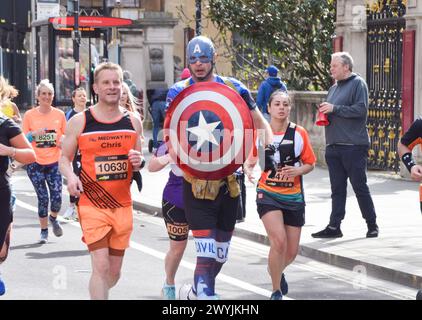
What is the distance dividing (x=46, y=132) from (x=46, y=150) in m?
0.23

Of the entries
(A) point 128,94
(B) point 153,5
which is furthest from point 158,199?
(B) point 153,5

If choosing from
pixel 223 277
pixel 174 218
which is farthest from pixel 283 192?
pixel 223 277

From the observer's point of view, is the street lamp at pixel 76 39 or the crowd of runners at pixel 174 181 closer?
the crowd of runners at pixel 174 181

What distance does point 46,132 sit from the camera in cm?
1384

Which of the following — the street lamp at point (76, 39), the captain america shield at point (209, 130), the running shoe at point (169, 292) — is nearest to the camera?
the captain america shield at point (209, 130)

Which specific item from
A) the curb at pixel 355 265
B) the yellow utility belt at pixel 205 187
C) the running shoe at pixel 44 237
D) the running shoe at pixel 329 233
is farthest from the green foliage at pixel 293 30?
the yellow utility belt at pixel 205 187

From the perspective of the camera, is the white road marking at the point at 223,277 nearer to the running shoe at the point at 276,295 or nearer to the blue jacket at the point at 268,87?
the running shoe at the point at 276,295

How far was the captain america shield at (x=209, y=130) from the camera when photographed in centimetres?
837

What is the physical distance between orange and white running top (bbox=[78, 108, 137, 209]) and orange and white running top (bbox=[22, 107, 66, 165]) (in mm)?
5459

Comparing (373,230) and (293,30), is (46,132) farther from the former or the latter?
(293,30)

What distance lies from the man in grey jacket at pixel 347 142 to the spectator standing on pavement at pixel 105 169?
4928 millimetres

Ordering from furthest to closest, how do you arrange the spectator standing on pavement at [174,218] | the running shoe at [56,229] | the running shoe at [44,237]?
the running shoe at [56,229] < the running shoe at [44,237] < the spectator standing on pavement at [174,218]

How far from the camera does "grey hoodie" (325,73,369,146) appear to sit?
42.5 feet
